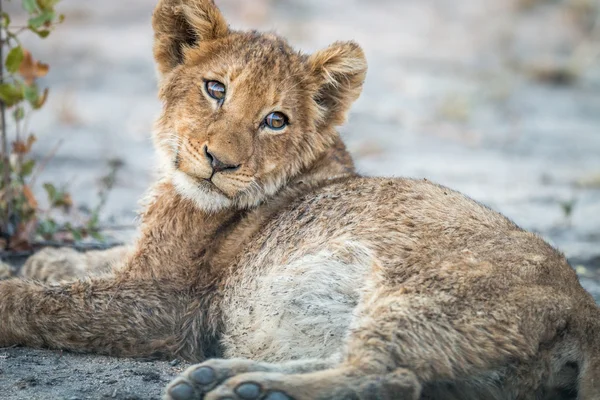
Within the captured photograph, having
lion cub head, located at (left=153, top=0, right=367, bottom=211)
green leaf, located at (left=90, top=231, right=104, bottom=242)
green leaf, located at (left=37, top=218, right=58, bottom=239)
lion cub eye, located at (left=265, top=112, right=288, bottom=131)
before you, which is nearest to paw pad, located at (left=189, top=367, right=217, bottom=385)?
lion cub head, located at (left=153, top=0, right=367, bottom=211)

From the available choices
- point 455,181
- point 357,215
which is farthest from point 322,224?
point 455,181

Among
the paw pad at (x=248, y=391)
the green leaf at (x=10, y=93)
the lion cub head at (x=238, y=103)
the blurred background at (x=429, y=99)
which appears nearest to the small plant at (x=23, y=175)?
the green leaf at (x=10, y=93)

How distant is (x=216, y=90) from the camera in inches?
182

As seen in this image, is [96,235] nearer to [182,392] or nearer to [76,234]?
[76,234]

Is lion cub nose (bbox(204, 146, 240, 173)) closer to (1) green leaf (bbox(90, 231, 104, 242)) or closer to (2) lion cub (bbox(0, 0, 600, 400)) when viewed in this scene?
(2) lion cub (bbox(0, 0, 600, 400))

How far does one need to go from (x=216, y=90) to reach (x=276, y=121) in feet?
1.11

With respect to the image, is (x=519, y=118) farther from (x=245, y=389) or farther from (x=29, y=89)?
(x=245, y=389)

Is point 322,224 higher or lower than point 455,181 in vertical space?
lower

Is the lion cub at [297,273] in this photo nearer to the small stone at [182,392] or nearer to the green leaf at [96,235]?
the small stone at [182,392]

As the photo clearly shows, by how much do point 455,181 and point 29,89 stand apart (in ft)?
16.0

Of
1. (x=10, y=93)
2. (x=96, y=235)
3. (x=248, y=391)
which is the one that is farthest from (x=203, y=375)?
(x=10, y=93)

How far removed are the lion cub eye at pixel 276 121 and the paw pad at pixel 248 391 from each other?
1.58 meters

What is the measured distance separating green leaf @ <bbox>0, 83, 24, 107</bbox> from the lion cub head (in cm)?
94

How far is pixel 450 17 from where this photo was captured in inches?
683
